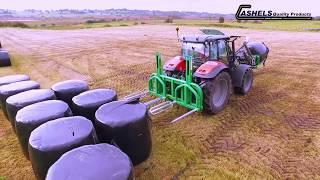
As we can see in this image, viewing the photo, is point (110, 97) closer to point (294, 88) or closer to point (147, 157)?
point (147, 157)

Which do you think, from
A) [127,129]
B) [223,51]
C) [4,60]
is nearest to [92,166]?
[127,129]

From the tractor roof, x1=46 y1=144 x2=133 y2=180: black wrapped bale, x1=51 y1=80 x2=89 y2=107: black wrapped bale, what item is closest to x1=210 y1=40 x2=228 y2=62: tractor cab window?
the tractor roof

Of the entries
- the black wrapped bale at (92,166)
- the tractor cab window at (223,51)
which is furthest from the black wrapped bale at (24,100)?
the tractor cab window at (223,51)


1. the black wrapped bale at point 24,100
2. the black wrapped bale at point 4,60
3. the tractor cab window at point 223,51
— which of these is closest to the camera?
the black wrapped bale at point 24,100

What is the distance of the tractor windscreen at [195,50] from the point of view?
6.57m

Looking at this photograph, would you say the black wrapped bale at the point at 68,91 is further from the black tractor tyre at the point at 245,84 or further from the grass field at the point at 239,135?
the black tractor tyre at the point at 245,84

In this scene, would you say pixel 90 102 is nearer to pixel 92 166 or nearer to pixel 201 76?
pixel 92 166

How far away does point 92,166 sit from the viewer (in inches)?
120

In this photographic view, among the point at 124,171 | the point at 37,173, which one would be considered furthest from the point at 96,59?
the point at 124,171

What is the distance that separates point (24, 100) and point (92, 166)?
319cm

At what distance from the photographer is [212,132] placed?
566 centimetres

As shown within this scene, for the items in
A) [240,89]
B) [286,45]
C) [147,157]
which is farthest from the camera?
[286,45]

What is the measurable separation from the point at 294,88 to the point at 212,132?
450cm

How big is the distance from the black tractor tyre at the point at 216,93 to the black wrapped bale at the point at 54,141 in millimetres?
2967
